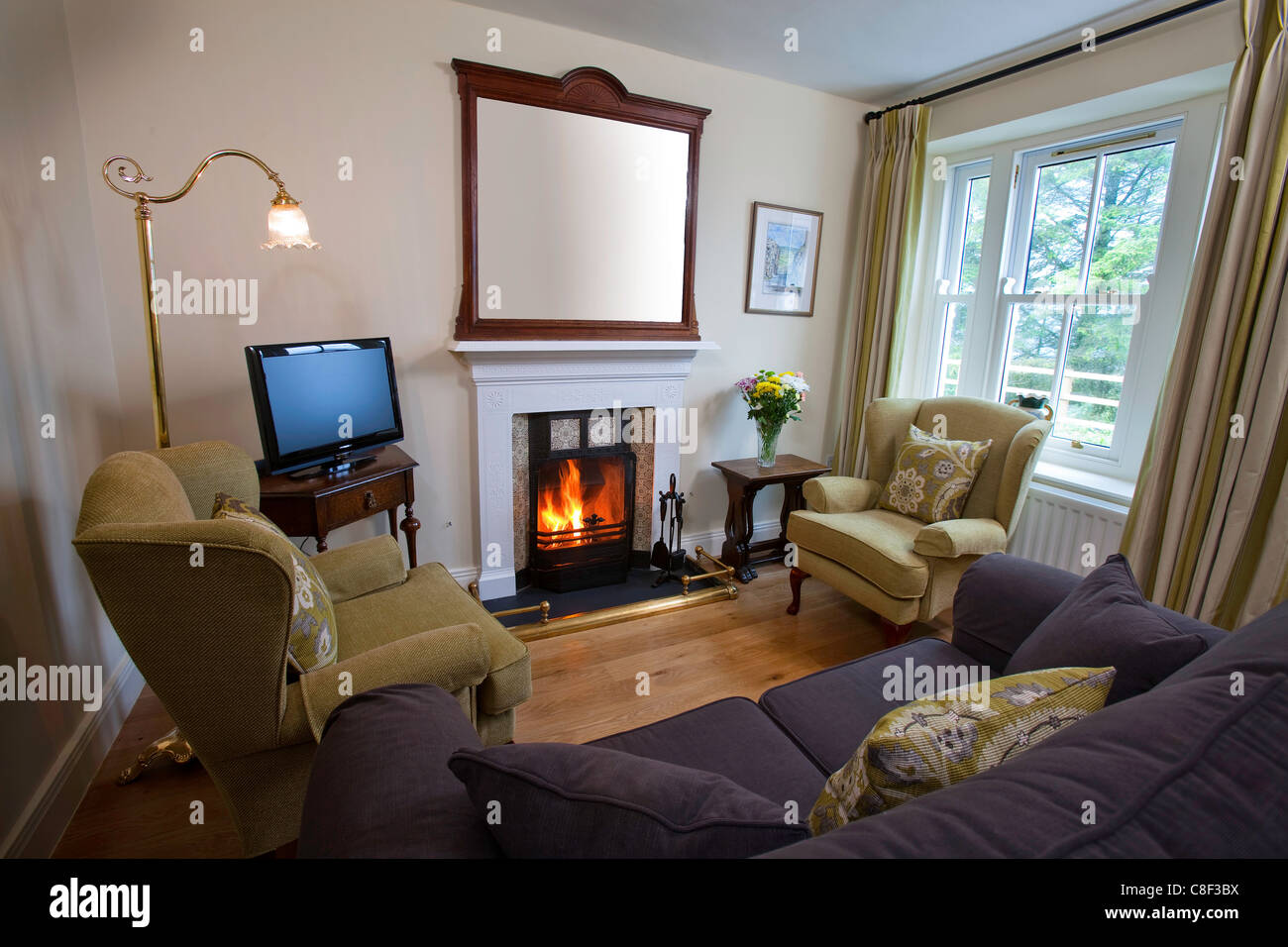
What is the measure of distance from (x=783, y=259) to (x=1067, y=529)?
197 cm

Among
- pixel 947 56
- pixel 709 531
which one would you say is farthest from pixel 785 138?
pixel 709 531

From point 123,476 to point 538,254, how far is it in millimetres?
1985

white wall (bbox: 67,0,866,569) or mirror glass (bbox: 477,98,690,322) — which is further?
mirror glass (bbox: 477,98,690,322)

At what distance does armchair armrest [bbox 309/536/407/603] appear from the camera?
203 centimetres

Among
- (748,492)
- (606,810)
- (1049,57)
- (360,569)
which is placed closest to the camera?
(606,810)

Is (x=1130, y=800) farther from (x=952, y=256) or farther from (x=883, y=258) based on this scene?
(x=952, y=256)

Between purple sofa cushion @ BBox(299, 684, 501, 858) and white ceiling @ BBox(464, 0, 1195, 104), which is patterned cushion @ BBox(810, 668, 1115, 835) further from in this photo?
white ceiling @ BBox(464, 0, 1195, 104)

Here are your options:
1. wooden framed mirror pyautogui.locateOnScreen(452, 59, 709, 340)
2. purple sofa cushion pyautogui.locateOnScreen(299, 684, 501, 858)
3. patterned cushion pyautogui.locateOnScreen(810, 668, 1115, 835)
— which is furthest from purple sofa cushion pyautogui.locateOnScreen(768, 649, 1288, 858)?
wooden framed mirror pyautogui.locateOnScreen(452, 59, 709, 340)

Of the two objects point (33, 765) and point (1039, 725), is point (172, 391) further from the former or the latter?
point (1039, 725)

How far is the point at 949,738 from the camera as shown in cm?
83

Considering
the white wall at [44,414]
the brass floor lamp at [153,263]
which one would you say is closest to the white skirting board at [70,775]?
the white wall at [44,414]

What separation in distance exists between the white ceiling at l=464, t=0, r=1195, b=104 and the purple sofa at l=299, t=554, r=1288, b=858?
247cm

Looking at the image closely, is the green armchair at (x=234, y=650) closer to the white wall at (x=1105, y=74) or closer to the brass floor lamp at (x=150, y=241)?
the brass floor lamp at (x=150, y=241)

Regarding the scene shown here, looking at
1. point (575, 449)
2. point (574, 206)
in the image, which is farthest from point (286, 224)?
point (575, 449)
